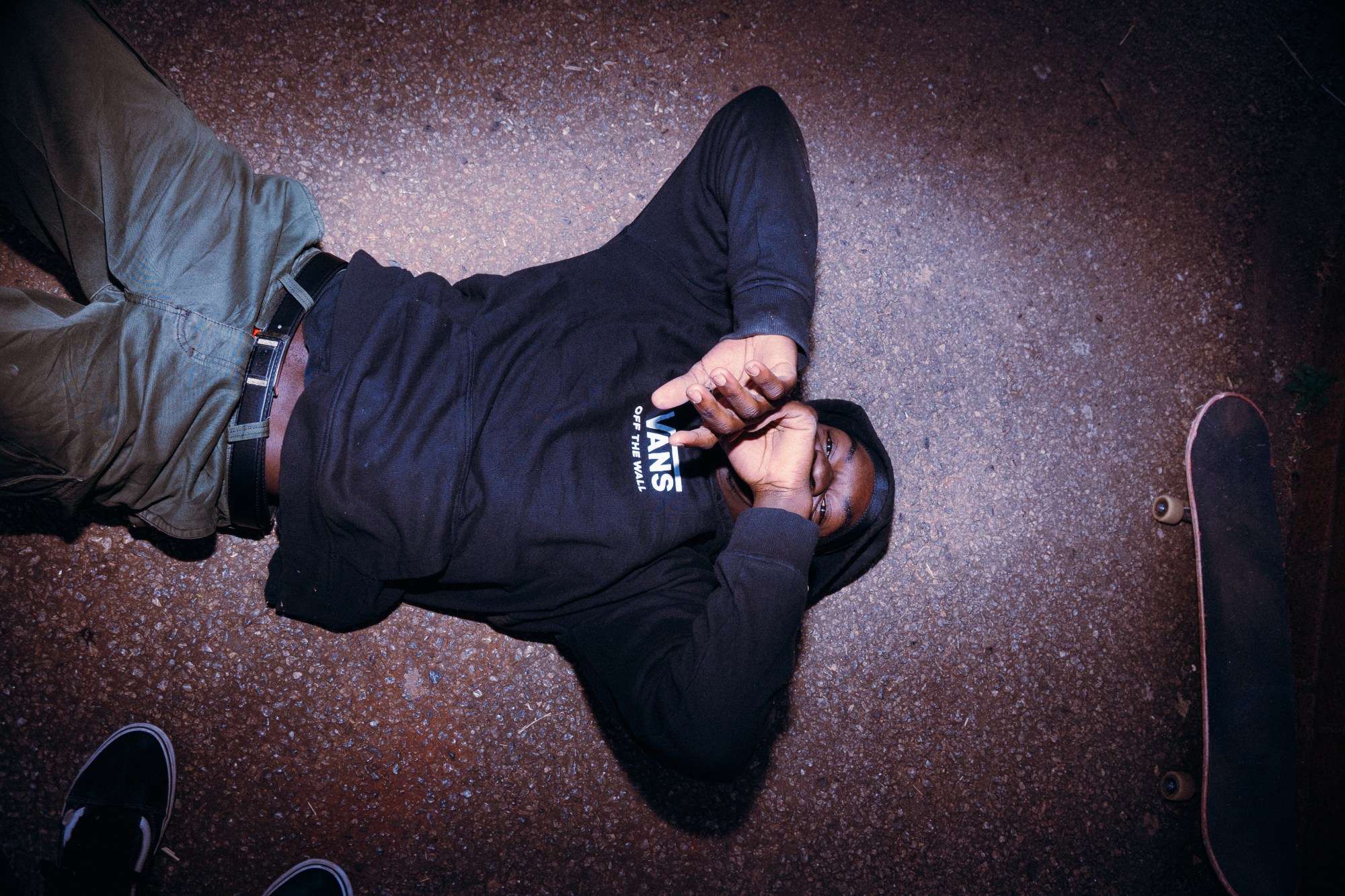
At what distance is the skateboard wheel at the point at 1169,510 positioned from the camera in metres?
2.22

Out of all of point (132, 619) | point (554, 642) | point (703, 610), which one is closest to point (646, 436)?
point (703, 610)

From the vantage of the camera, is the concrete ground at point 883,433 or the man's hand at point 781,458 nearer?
the man's hand at point 781,458

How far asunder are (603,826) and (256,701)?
1.06m

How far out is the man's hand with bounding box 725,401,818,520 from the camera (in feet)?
5.42

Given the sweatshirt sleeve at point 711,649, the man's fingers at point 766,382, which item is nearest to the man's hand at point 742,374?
the man's fingers at point 766,382

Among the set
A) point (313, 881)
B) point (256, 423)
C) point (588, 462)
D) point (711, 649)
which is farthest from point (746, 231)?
point (313, 881)

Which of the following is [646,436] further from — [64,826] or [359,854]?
[64,826]

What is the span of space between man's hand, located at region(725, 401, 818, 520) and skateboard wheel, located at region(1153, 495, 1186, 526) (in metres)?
1.41


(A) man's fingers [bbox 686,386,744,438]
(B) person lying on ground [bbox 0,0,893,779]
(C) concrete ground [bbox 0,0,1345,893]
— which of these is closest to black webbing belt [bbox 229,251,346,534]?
(B) person lying on ground [bbox 0,0,893,779]

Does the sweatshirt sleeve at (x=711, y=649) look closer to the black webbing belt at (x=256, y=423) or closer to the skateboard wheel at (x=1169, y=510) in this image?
the black webbing belt at (x=256, y=423)

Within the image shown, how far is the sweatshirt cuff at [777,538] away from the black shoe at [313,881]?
147 cm

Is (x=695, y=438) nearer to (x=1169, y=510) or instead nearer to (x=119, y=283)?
(x=119, y=283)

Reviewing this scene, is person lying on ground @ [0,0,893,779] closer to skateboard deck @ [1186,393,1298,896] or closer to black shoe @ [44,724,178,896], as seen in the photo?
black shoe @ [44,724,178,896]

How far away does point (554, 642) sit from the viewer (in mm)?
1965
